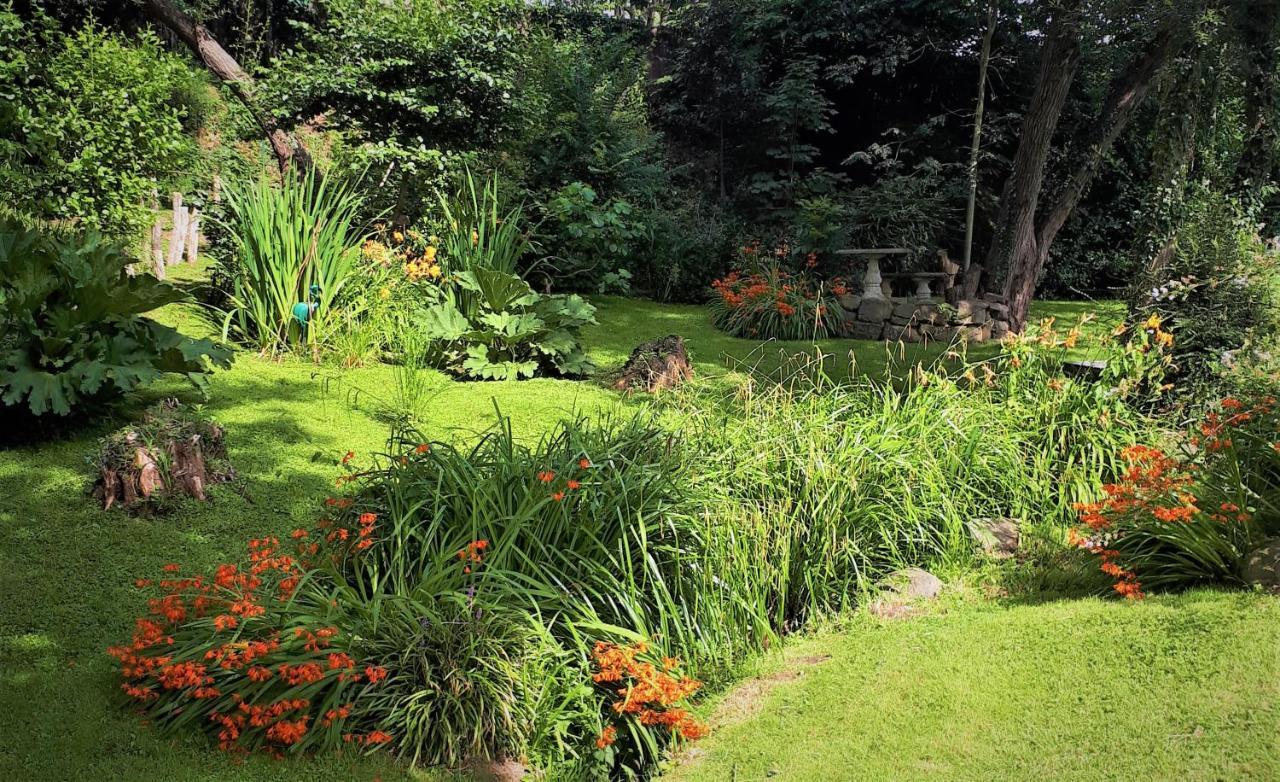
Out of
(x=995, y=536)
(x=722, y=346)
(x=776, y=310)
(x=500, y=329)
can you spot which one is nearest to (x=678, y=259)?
(x=776, y=310)

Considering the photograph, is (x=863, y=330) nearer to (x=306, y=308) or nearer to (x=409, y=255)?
(x=409, y=255)

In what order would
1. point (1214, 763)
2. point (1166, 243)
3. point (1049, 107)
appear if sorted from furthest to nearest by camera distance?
point (1049, 107) < point (1166, 243) < point (1214, 763)

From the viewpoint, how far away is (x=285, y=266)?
6227 millimetres

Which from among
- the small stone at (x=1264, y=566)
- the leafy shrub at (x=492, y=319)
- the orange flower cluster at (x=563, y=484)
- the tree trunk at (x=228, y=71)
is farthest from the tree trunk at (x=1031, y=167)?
the tree trunk at (x=228, y=71)

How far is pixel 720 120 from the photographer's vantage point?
14.0m

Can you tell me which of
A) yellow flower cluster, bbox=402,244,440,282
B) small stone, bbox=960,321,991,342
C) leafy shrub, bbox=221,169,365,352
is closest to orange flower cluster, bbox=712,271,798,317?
small stone, bbox=960,321,991,342

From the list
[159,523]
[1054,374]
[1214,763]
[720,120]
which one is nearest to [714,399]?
[1054,374]

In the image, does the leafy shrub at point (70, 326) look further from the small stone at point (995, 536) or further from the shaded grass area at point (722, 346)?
the small stone at point (995, 536)

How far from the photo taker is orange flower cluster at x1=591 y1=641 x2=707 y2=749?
2.85 m

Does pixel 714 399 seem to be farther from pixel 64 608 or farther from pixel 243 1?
pixel 243 1

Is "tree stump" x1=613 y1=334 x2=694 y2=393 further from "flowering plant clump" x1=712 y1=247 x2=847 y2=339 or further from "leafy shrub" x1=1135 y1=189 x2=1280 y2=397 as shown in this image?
"leafy shrub" x1=1135 y1=189 x2=1280 y2=397

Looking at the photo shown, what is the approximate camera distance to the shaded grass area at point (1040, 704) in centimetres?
242

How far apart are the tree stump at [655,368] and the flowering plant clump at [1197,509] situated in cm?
309

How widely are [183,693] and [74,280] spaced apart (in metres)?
2.48
